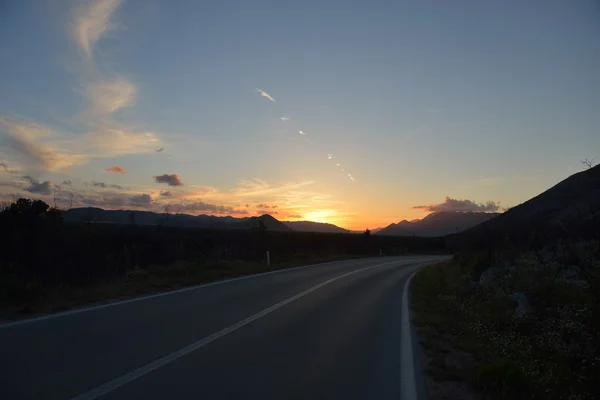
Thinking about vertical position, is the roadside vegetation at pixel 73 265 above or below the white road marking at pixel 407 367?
above

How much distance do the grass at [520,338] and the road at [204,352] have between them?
100 centimetres

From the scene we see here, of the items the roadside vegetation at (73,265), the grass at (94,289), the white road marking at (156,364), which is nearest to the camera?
the white road marking at (156,364)

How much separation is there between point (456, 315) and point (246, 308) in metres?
5.52

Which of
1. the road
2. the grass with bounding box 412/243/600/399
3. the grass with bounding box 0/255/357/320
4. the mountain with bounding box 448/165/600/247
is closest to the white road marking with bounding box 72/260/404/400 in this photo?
the road

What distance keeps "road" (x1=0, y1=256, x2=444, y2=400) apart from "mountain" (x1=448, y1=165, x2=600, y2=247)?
6120 mm

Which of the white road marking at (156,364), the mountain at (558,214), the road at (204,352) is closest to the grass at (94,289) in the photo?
the road at (204,352)

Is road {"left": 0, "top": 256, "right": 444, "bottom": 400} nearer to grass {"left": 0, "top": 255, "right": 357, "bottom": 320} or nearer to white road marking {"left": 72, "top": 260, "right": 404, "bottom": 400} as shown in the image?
white road marking {"left": 72, "top": 260, "right": 404, "bottom": 400}

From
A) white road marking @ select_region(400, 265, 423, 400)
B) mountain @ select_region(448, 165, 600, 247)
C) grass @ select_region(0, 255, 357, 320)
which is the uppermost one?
mountain @ select_region(448, 165, 600, 247)

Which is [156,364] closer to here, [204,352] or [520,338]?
[204,352]

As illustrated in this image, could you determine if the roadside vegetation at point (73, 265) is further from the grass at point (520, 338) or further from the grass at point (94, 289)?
the grass at point (520, 338)

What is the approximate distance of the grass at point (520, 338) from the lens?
6.96 metres

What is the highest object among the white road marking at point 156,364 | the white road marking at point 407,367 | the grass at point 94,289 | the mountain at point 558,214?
the mountain at point 558,214

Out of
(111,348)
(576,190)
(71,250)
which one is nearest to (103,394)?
(111,348)

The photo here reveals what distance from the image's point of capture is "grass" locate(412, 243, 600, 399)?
274 inches
